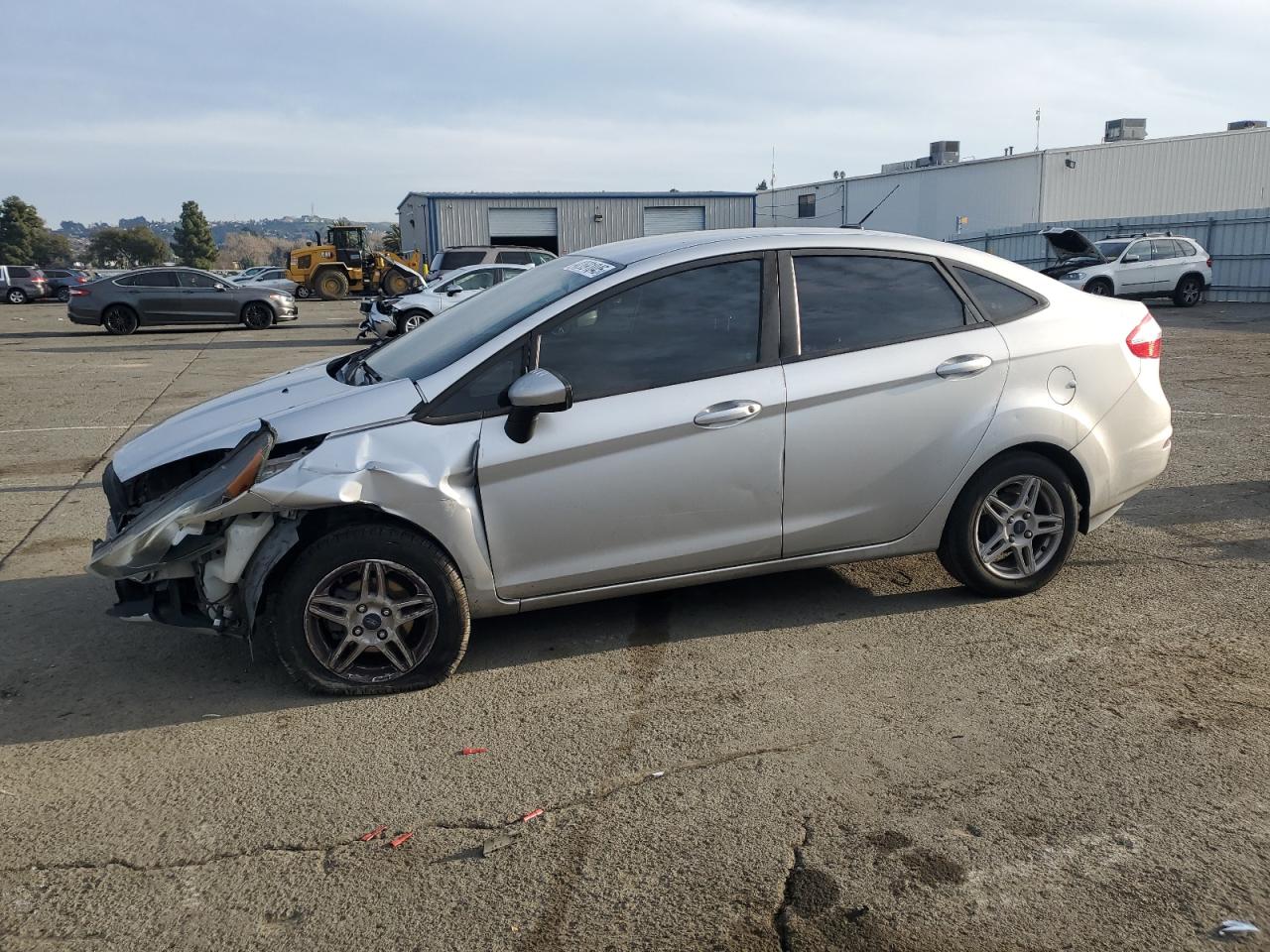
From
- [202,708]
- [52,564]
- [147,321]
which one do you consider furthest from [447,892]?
[147,321]

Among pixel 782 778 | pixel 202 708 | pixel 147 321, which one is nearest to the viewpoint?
pixel 782 778

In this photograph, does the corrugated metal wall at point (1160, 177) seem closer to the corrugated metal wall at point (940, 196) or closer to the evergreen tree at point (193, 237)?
Answer: the corrugated metal wall at point (940, 196)

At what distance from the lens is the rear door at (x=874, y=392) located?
4.66 meters

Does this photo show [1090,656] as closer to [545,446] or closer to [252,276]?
[545,446]

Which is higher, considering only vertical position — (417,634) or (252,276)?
(252,276)

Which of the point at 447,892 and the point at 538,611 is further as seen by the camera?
the point at 538,611

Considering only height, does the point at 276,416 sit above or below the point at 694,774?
above

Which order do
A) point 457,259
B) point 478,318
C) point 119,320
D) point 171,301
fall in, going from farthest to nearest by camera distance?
point 457,259 < point 171,301 < point 119,320 < point 478,318

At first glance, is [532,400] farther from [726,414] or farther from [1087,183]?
[1087,183]

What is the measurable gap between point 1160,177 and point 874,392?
44167 mm

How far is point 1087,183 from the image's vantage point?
144 feet

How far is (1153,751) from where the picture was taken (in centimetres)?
372

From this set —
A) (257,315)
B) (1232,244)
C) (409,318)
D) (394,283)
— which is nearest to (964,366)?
(409,318)

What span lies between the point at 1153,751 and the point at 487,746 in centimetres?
233
